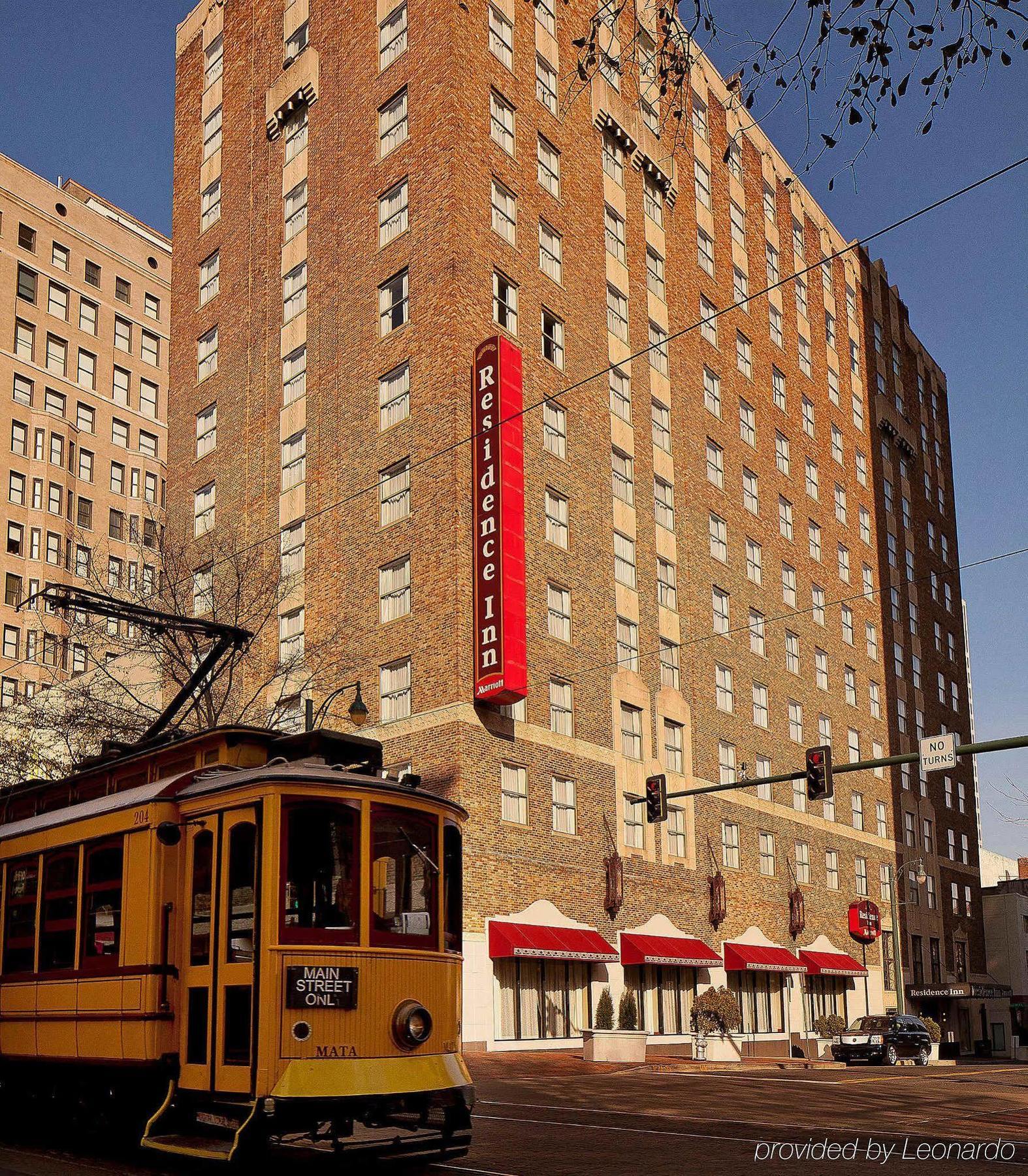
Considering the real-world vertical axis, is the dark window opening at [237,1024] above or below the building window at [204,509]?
below

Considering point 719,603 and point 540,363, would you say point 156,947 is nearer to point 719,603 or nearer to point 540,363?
point 540,363

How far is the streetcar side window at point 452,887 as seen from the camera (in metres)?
12.7

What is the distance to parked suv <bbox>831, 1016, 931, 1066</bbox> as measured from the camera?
40.0m

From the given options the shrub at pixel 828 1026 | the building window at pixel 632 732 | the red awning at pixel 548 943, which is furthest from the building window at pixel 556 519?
the shrub at pixel 828 1026

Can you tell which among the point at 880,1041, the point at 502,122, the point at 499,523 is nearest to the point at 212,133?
the point at 502,122

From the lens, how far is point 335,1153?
10961mm

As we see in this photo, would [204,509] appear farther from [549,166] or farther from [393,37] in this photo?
[393,37]

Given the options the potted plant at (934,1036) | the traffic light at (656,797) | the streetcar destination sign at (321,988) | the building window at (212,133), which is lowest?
the potted plant at (934,1036)

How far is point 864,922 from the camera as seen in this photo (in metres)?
54.8

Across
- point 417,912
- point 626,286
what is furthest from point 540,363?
point 417,912

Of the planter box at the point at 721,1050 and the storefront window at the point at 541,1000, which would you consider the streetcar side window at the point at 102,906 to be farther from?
the planter box at the point at 721,1050

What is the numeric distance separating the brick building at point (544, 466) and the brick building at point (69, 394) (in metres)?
23.3

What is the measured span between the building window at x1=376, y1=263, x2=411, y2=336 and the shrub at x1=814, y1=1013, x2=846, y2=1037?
92.6ft

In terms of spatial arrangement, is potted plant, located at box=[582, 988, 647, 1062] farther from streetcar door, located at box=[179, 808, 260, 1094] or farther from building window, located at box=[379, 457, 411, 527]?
streetcar door, located at box=[179, 808, 260, 1094]
